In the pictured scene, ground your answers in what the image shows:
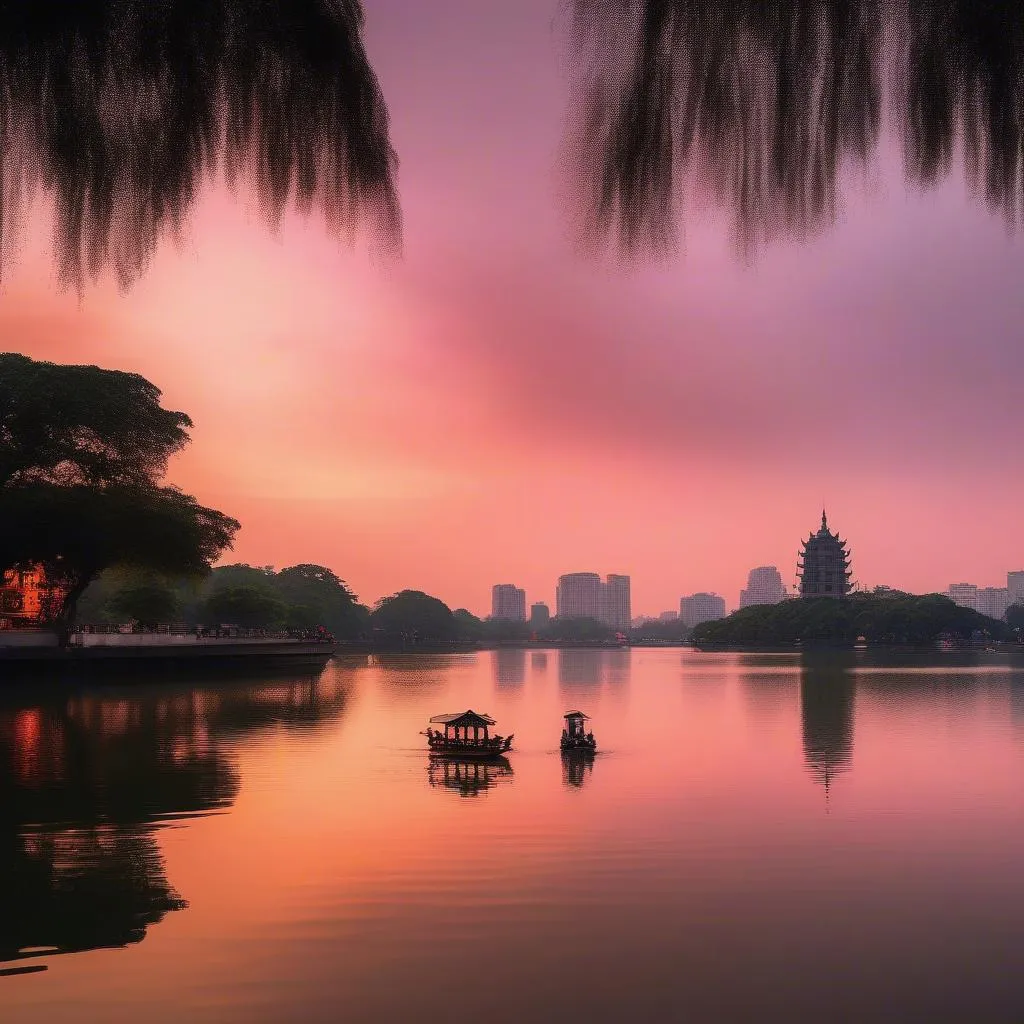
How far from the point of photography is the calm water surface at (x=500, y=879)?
14781 mm

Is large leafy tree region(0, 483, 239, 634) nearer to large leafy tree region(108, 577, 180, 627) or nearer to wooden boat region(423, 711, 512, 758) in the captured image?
large leafy tree region(108, 577, 180, 627)

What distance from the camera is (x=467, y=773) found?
38531mm

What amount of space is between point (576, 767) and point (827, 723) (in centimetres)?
2446

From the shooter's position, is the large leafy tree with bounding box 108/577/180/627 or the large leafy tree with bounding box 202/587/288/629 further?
the large leafy tree with bounding box 202/587/288/629

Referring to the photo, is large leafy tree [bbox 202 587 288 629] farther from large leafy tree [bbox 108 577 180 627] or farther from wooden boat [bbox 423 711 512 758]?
wooden boat [bbox 423 711 512 758]

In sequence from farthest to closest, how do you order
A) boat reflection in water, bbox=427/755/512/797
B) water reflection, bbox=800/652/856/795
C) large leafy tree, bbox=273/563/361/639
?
large leafy tree, bbox=273/563/361/639 < water reflection, bbox=800/652/856/795 < boat reflection in water, bbox=427/755/512/797

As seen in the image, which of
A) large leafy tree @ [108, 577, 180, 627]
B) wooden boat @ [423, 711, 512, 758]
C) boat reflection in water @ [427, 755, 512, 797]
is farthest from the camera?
large leafy tree @ [108, 577, 180, 627]

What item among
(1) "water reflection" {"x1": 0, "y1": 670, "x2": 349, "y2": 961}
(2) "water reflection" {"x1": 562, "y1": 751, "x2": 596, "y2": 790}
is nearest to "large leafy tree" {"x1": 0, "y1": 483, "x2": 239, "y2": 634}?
(1) "water reflection" {"x1": 0, "y1": 670, "x2": 349, "y2": 961}

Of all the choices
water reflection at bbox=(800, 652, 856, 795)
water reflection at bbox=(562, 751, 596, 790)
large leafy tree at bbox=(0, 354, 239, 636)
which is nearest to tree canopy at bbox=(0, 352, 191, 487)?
large leafy tree at bbox=(0, 354, 239, 636)

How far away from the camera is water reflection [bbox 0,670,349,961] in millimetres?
18109

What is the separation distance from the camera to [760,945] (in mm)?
17062

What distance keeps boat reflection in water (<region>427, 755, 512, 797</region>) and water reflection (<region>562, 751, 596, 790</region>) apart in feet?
6.61

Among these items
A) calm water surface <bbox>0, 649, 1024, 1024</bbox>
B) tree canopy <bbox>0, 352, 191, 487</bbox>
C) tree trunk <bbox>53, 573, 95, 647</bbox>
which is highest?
tree canopy <bbox>0, 352, 191, 487</bbox>

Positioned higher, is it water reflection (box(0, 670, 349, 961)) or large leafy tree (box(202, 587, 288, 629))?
large leafy tree (box(202, 587, 288, 629))
